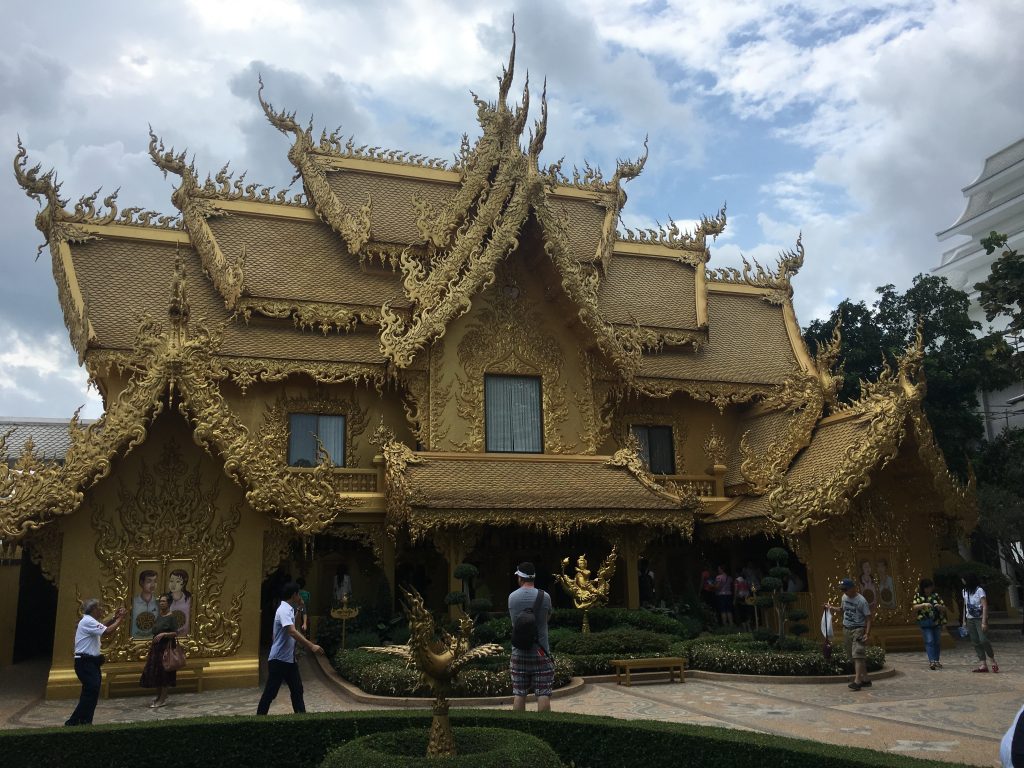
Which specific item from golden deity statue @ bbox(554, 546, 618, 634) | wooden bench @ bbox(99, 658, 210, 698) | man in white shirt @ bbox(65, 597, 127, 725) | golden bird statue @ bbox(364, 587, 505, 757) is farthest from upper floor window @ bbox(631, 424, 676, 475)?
golden bird statue @ bbox(364, 587, 505, 757)

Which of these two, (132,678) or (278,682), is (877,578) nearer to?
(278,682)

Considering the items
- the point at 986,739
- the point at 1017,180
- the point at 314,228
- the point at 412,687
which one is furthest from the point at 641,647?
the point at 1017,180

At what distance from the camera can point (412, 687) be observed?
900 cm

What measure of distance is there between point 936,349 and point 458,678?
63.9 ft

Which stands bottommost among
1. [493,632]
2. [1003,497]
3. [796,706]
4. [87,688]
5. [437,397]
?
[796,706]

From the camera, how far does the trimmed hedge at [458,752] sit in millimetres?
4211

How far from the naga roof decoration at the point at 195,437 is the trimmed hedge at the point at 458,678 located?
80.5 inches

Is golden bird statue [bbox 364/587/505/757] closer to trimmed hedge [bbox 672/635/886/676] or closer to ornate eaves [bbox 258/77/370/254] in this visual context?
trimmed hedge [bbox 672/635/886/676]

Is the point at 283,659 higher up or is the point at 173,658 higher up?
the point at 283,659

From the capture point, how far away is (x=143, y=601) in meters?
10.3

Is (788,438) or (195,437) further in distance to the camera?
(788,438)

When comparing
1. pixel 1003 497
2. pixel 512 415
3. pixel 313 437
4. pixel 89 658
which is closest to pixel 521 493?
pixel 512 415

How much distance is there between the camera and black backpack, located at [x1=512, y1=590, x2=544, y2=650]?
255 inches

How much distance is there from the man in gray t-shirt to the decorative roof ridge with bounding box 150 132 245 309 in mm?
10658
